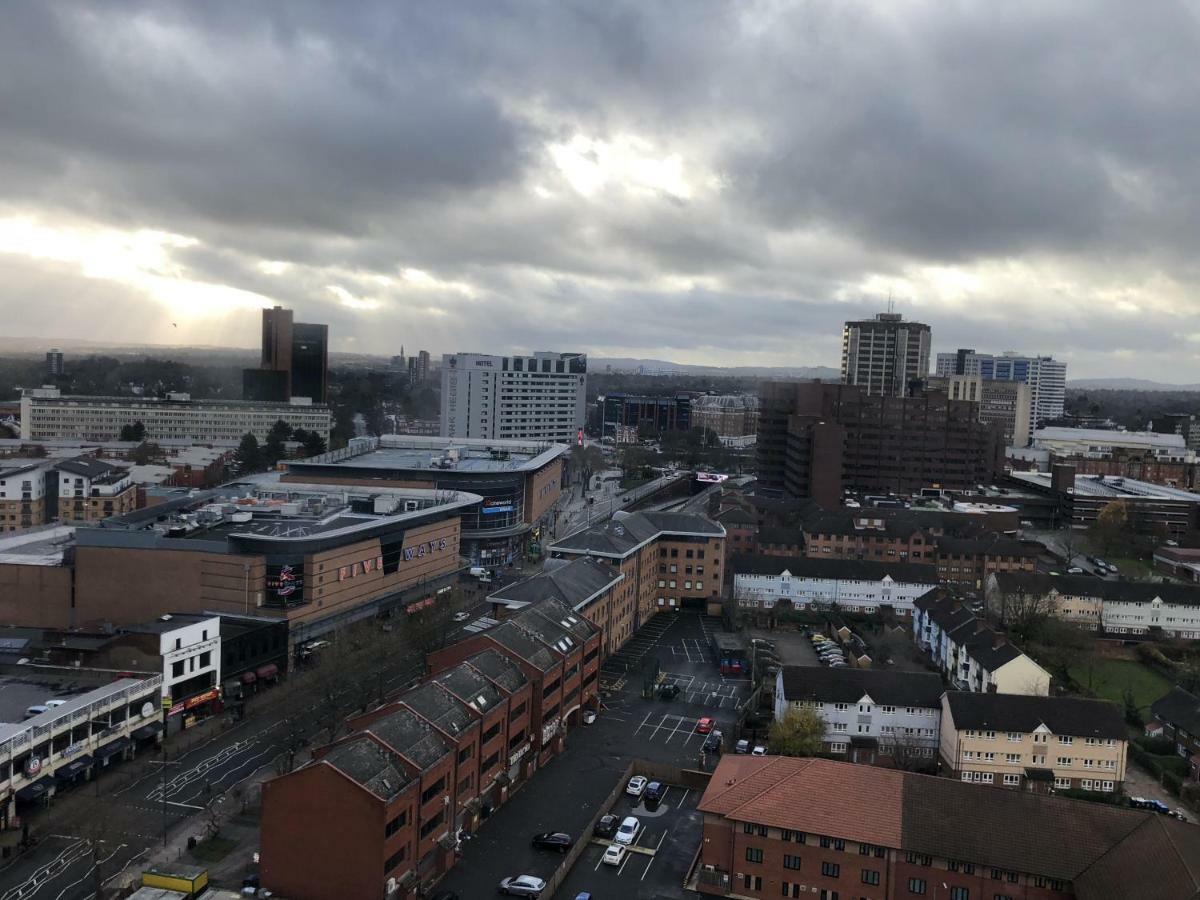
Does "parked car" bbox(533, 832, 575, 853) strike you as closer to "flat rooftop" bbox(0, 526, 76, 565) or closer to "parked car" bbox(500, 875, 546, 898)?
"parked car" bbox(500, 875, 546, 898)

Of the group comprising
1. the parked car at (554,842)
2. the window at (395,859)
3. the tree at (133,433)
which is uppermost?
the tree at (133,433)

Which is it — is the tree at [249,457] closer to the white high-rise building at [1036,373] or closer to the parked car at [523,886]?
the parked car at [523,886]

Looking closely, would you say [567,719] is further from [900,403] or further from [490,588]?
[900,403]

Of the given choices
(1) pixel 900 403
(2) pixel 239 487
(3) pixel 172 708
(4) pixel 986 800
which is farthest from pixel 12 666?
(1) pixel 900 403

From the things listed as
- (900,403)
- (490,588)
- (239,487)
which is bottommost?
(490,588)

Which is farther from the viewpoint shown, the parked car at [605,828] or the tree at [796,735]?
the tree at [796,735]

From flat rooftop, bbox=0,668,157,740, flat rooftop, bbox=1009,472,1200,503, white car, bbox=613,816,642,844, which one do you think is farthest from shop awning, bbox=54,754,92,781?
flat rooftop, bbox=1009,472,1200,503

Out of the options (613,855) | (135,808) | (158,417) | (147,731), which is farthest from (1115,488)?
(158,417)

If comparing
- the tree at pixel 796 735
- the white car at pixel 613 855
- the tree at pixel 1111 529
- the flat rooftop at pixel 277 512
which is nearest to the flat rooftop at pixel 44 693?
the flat rooftop at pixel 277 512
